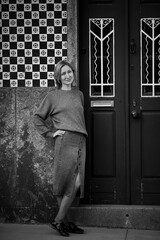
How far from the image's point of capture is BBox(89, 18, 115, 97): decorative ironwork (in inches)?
306

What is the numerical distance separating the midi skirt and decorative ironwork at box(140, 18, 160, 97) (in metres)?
1.17

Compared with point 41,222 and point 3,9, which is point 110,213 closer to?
point 41,222

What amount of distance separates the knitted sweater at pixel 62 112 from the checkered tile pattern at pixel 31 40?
1.60 feet

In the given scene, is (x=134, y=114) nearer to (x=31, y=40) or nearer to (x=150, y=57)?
(x=150, y=57)

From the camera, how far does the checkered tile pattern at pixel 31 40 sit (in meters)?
7.66

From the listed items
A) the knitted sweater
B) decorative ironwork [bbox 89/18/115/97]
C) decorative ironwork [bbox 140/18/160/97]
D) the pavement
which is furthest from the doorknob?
the pavement

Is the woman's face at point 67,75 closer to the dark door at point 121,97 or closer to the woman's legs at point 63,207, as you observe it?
the dark door at point 121,97

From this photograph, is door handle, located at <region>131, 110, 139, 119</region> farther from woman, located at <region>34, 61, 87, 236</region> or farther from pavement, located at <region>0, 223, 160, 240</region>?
pavement, located at <region>0, 223, 160, 240</region>

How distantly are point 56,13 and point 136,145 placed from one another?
1.93 metres

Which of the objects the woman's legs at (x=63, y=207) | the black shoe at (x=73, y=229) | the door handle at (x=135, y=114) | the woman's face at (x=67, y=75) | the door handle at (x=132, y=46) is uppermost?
the door handle at (x=132, y=46)

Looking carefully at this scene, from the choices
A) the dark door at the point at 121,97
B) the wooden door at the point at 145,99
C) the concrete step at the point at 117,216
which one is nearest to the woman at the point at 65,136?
the concrete step at the point at 117,216

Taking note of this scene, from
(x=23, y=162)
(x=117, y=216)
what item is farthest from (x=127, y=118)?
(x=23, y=162)

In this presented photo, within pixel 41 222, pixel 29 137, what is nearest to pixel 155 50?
pixel 29 137

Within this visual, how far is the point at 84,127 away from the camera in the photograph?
731 cm
